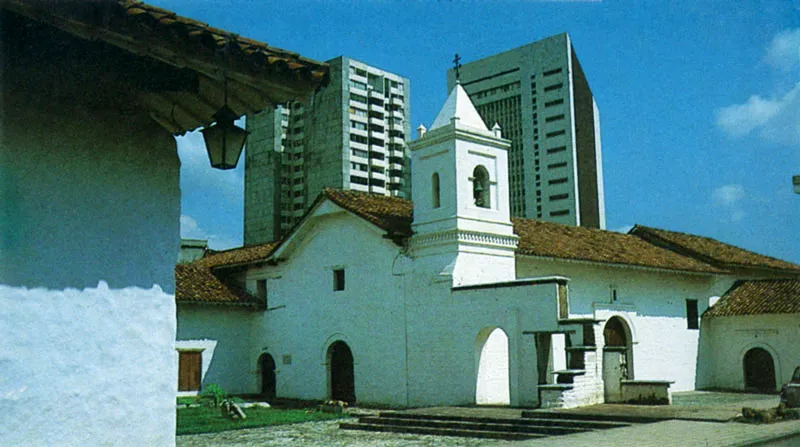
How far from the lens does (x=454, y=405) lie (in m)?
19.4

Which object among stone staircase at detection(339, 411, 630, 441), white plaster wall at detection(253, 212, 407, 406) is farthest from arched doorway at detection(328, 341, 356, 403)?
stone staircase at detection(339, 411, 630, 441)

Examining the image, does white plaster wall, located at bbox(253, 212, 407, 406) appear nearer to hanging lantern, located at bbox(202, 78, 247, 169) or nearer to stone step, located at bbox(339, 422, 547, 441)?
stone step, located at bbox(339, 422, 547, 441)

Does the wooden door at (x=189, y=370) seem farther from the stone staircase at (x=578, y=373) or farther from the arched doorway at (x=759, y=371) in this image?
the arched doorway at (x=759, y=371)

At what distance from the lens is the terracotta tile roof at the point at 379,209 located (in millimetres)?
21750

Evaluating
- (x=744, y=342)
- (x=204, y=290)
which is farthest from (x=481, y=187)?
(x=744, y=342)

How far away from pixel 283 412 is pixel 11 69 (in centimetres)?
1670

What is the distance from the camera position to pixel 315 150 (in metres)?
59.4

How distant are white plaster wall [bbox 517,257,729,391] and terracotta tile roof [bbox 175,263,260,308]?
946 centimetres

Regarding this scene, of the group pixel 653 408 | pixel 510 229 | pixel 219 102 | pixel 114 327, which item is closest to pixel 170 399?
pixel 114 327

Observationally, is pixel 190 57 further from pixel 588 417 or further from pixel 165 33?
pixel 588 417

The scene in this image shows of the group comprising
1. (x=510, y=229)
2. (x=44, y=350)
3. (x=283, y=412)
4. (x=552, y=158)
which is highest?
(x=552, y=158)

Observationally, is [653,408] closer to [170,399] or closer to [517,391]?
[517,391]

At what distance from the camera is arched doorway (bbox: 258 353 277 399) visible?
2598 centimetres

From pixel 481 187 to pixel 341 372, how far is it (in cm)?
706
